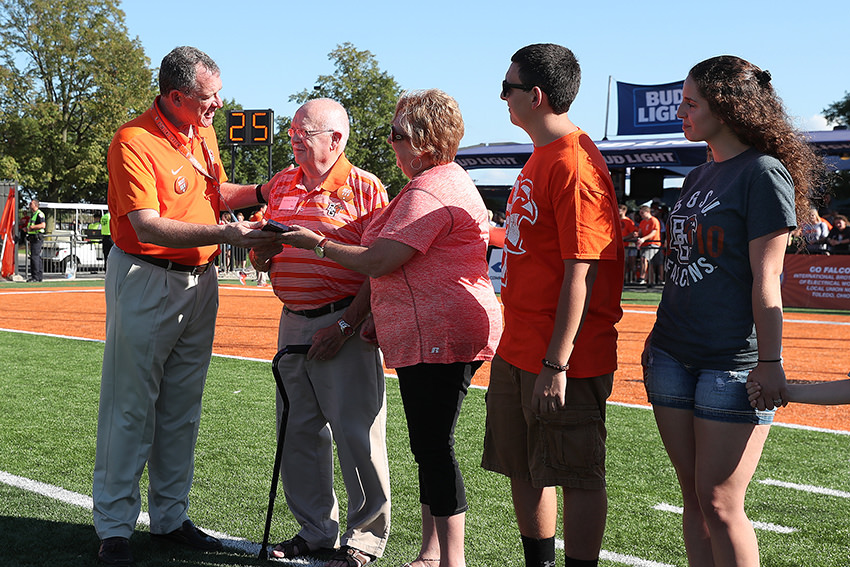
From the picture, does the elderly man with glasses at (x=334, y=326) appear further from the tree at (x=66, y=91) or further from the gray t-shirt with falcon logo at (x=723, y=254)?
the tree at (x=66, y=91)

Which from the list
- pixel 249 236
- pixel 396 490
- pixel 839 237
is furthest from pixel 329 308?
pixel 839 237

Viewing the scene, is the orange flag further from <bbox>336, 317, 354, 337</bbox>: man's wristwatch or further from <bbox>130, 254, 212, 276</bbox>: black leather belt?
<bbox>336, 317, 354, 337</bbox>: man's wristwatch

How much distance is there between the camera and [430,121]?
125 inches

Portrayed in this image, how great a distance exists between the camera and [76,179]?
4453 centimetres

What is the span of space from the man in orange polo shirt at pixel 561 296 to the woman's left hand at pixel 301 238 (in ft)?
2.45

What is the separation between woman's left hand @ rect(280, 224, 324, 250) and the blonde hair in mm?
498

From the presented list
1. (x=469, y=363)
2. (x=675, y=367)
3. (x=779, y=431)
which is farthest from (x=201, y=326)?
(x=779, y=431)

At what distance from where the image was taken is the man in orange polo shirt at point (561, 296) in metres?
2.74

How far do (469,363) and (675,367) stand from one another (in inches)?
31.5

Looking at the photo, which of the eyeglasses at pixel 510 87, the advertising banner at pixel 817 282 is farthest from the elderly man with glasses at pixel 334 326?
the advertising banner at pixel 817 282

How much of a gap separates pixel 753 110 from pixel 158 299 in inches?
97.3

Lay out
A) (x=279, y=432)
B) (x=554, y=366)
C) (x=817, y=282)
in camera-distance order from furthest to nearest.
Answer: (x=817, y=282) → (x=279, y=432) → (x=554, y=366)

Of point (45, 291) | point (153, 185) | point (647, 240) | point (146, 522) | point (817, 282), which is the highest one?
point (647, 240)

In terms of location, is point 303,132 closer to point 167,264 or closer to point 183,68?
point 183,68
